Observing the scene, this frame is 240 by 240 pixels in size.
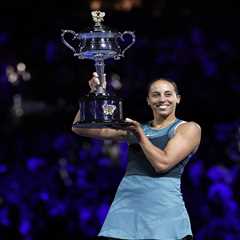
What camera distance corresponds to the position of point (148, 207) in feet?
8.55

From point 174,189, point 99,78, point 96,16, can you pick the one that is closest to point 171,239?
point 174,189

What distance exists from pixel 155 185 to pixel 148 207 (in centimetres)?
7

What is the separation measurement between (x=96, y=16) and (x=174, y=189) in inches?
28.2

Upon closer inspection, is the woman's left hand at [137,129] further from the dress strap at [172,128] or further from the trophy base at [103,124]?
the dress strap at [172,128]

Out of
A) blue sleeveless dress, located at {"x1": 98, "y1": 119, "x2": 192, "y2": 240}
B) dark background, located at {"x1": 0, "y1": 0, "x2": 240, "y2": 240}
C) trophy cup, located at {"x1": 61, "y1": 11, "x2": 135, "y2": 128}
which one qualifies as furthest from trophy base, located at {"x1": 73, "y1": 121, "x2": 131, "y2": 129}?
dark background, located at {"x1": 0, "y1": 0, "x2": 240, "y2": 240}

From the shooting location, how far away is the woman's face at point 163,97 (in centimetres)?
270

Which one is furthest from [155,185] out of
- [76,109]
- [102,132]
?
[76,109]

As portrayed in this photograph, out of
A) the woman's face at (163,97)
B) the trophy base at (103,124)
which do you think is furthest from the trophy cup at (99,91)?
the woman's face at (163,97)

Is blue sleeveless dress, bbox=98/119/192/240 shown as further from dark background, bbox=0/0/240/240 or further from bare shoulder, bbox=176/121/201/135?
Answer: dark background, bbox=0/0/240/240

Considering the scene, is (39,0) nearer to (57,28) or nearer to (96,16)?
(57,28)

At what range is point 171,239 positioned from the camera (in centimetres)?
258

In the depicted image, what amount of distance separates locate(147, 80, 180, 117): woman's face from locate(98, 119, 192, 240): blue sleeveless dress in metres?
0.10

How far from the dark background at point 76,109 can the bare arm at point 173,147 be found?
183 centimetres

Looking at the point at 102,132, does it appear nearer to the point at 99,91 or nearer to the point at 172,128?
the point at 99,91
